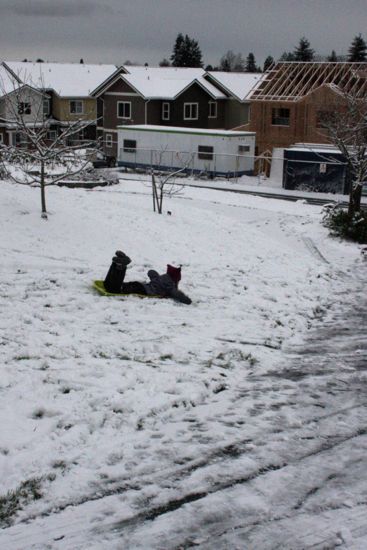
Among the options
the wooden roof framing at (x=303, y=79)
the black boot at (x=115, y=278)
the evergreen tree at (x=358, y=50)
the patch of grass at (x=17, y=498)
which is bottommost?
the patch of grass at (x=17, y=498)

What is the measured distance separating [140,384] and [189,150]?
1430 inches

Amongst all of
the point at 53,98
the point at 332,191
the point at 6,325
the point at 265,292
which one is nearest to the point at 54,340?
the point at 6,325

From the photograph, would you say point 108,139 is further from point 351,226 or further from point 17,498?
point 17,498

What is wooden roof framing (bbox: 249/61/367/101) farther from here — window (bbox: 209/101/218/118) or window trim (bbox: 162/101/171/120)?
window (bbox: 209/101/218/118)

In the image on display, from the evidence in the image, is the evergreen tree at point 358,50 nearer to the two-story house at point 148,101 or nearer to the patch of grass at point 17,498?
the two-story house at point 148,101

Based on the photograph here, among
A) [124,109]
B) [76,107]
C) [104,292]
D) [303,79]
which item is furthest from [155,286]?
[76,107]

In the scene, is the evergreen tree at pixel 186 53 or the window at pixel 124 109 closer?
the window at pixel 124 109

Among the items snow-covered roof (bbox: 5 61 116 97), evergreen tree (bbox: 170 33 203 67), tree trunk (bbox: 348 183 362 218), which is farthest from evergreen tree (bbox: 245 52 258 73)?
tree trunk (bbox: 348 183 362 218)

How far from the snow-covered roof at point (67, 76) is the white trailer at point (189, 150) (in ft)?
54.0

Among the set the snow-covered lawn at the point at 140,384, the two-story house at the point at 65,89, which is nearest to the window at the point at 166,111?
the two-story house at the point at 65,89

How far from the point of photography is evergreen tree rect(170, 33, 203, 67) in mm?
94062

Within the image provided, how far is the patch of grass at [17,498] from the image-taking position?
5469 mm

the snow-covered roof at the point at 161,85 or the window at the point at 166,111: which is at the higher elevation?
the snow-covered roof at the point at 161,85

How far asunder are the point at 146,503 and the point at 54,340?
13.4 ft
